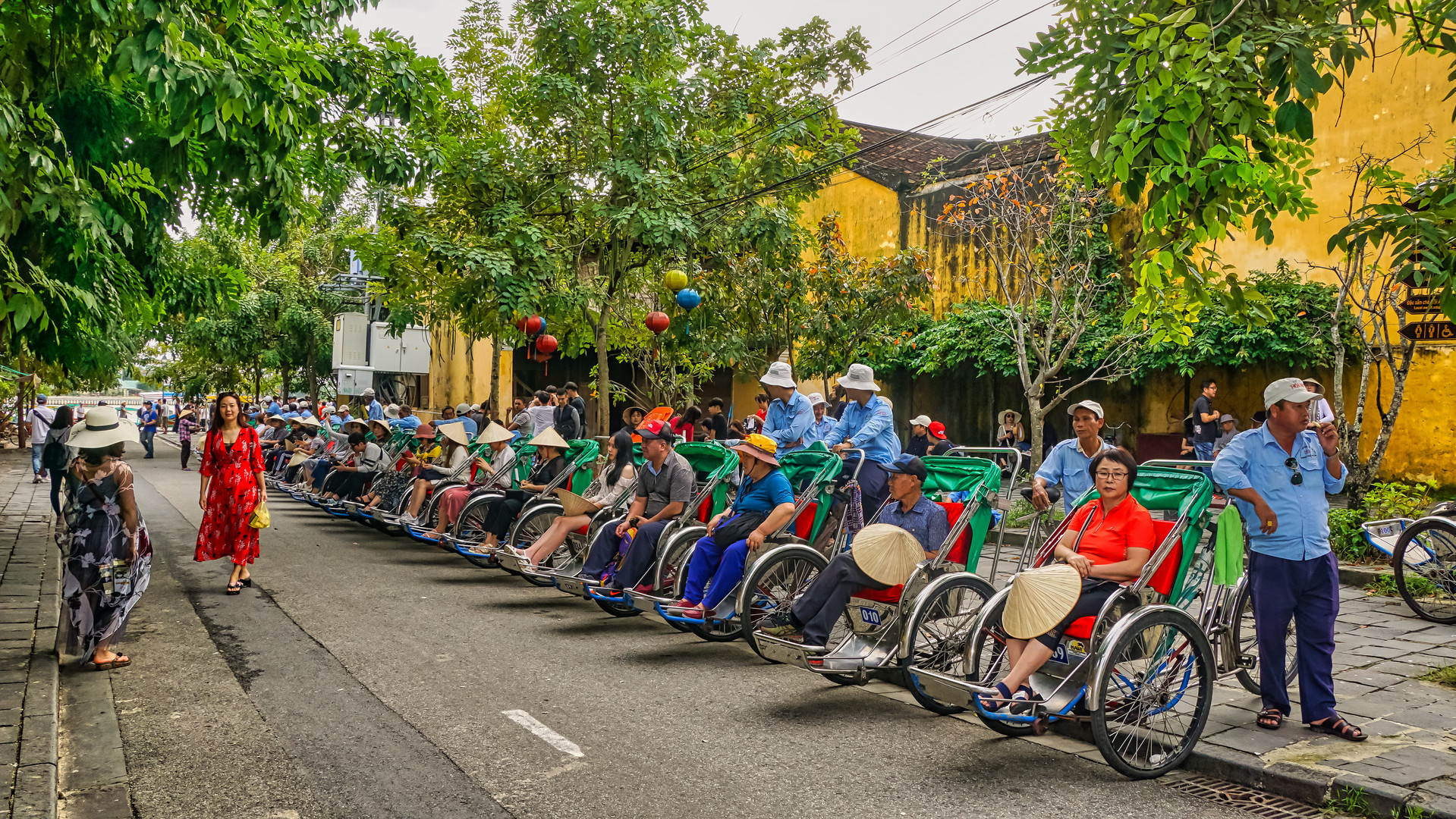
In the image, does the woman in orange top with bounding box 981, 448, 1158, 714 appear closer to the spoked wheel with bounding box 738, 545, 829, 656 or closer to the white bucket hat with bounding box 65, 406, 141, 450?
the spoked wheel with bounding box 738, 545, 829, 656

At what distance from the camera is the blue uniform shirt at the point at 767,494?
716 cm

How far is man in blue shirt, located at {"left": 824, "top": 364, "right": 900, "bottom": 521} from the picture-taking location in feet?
25.4

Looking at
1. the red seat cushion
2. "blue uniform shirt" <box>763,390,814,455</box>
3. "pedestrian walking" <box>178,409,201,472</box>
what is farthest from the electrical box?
the red seat cushion

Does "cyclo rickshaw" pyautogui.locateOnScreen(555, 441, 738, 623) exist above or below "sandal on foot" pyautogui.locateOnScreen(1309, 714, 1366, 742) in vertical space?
above

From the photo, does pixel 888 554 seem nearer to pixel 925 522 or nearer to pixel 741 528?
pixel 925 522

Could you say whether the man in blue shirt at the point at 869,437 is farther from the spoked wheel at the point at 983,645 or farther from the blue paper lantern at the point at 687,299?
the blue paper lantern at the point at 687,299

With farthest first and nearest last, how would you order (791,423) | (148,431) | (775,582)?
(148,431)
(791,423)
(775,582)

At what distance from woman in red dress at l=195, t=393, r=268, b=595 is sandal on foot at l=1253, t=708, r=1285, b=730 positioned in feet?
24.5

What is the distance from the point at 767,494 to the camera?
7.22 meters

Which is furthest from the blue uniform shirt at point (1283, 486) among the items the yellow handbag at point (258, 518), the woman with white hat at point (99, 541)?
the yellow handbag at point (258, 518)

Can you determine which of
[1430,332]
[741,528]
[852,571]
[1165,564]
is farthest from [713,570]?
[1430,332]

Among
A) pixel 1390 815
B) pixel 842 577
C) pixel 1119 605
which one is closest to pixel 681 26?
pixel 842 577

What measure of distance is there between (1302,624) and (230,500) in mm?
7847

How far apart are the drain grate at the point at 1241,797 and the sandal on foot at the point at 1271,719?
642mm
